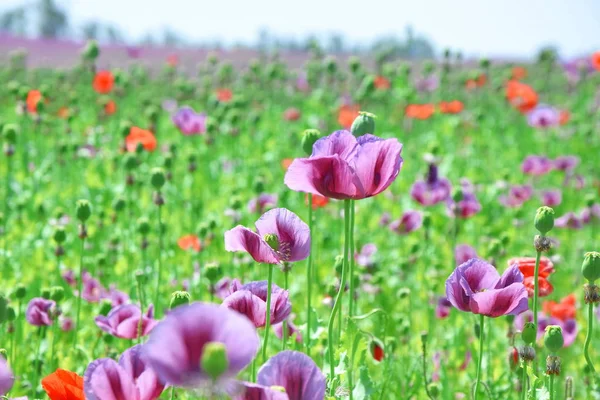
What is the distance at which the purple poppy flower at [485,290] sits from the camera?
1.41m

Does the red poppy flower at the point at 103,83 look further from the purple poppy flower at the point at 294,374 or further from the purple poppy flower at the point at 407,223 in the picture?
the purple poppy flower at the point at 294,374

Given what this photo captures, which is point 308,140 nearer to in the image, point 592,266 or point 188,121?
point 592,266

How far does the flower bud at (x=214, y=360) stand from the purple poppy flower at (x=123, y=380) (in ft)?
1.17

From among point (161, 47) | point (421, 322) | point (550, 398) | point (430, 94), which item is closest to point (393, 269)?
point (421, 322)

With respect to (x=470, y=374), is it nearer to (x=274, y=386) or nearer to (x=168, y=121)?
(x=274, y=386)

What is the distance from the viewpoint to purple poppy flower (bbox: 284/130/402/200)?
133 centimetres

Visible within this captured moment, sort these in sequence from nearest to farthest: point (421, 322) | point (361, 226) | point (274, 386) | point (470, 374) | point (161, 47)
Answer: point (274, 386) → point (470, 374) → point (421, 322) → point (361, 226) → point (161, 47)

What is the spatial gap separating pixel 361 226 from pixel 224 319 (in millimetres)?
3876

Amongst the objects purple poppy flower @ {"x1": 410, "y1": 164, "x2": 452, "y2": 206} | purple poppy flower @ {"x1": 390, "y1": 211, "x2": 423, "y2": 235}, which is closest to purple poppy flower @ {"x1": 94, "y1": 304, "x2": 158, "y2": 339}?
purple poppy flower @ {"x1": 390, "y1": 211, "x2": 423, "y2": 235}

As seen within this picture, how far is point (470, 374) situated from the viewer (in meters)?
2.55

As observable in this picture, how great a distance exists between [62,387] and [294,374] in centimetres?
44

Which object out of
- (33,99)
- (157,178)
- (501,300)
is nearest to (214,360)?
(501,300)

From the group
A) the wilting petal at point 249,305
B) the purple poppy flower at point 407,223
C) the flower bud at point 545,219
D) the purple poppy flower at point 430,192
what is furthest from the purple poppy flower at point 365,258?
the wilting petal at point 249,305

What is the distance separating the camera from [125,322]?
1.91m
